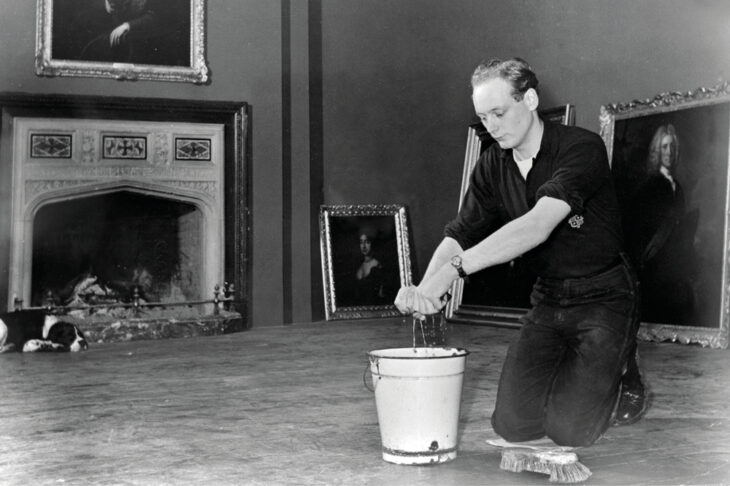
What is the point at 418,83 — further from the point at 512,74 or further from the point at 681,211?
the point at 512,74

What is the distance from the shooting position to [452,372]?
2.57 metres

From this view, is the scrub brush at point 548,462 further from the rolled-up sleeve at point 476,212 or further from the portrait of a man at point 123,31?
the portrait of a man at point 123,31

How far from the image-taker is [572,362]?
285 cm

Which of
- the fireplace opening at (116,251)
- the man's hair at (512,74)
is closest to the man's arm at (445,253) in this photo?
the man's hair at (512,74)

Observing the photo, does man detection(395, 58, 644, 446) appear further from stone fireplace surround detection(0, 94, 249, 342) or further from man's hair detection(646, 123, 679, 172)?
stone fireplace surround detection(0, 94, 249, 342)

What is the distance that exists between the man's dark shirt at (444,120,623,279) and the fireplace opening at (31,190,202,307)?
4.30m

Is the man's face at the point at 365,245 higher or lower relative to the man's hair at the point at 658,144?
lower

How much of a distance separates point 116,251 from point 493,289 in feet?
9.95

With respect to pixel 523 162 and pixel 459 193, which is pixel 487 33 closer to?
pixel 459 193

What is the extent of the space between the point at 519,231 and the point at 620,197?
3.62 meters

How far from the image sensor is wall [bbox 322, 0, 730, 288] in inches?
266

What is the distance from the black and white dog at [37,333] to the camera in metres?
5.69

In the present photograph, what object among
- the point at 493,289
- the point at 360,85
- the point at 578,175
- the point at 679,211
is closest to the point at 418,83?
the point at 360,85

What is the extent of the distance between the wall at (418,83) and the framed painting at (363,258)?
0.15m
